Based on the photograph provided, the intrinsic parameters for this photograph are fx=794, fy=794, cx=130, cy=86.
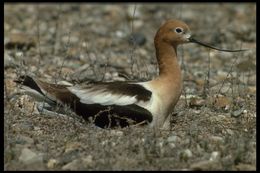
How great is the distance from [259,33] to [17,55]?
158 inches

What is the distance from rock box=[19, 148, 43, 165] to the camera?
6.41m

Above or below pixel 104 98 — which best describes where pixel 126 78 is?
above

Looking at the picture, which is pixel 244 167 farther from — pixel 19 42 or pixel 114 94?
pixel 19 42

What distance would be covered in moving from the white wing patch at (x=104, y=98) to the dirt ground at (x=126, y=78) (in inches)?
10.3

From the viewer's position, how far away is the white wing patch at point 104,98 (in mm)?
7438

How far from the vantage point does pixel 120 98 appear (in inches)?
294

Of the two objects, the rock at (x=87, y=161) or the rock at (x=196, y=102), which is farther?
the rock at (x=196, y=102)

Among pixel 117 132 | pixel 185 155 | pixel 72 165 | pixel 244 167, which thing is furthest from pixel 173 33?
pixel 72 165

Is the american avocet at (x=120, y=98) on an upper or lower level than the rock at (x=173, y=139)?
upper

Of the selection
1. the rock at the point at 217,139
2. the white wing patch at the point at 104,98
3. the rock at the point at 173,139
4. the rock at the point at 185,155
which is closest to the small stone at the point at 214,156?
the rock at the point at 185,155

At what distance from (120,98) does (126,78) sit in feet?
7.56

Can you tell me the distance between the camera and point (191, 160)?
644 centimetres

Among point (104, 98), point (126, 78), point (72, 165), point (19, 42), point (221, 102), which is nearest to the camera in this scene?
point (72, 165)

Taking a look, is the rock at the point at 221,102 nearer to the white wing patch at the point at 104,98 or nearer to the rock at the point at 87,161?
the white wing patch at the point at 104,98
